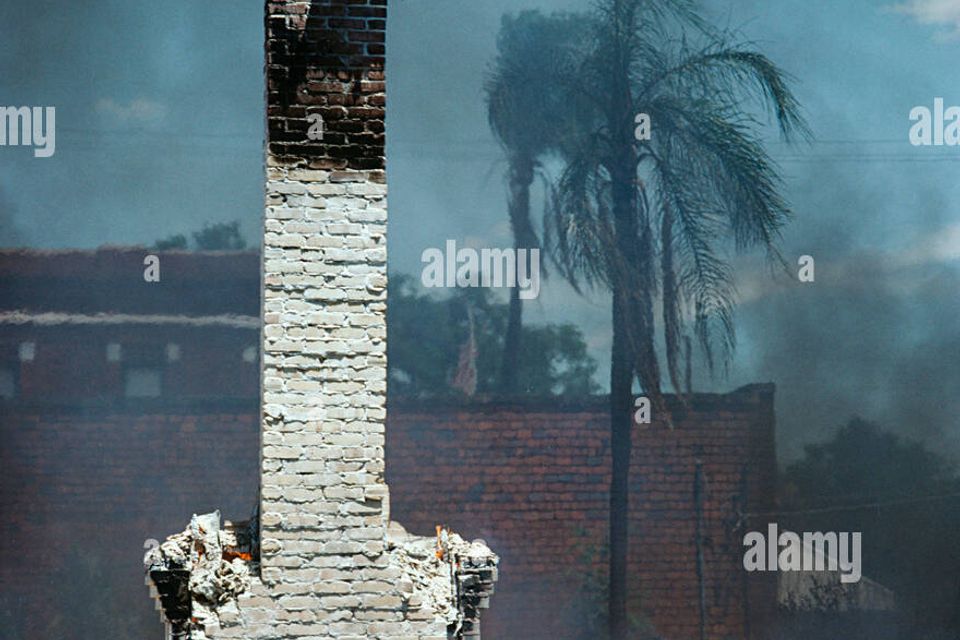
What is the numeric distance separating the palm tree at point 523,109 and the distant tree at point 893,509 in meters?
4.84

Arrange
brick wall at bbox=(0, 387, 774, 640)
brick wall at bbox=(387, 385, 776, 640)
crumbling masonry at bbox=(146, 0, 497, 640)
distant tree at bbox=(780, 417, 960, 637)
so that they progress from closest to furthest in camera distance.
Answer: crumbling masonry at bbox=(146, 0, 497, 640) < brick wall at bbox=(0, 387, 774, 640) < brick wall at bbox=(387, 385, 776, 640) < distant tree at bbox=(780, 417, 960, 637)

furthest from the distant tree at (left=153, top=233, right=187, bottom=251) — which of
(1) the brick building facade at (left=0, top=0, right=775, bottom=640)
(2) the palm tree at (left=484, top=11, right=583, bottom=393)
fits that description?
(2) the palm tree at (left=484, top=11, right=583, bottom=393)

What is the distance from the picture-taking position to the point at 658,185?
51.5 feet

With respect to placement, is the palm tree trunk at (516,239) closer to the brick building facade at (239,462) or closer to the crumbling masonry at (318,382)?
the brick building facade at (239,462)

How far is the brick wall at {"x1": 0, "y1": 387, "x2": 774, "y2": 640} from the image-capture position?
1402 centimetres

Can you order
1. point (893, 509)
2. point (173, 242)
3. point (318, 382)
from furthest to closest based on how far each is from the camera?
point (173, 242)
point (893, 509)
point (318, 382)

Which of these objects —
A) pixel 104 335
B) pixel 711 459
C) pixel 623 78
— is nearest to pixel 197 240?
pixel 104 335

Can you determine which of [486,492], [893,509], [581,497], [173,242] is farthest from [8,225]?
[893,509]

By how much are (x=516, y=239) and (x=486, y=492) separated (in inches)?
160

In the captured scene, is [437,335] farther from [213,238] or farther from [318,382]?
[318,382]

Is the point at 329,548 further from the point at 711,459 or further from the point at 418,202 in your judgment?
the point at 418,202

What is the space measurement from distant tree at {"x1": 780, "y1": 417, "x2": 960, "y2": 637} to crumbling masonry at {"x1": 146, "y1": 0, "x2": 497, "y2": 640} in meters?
11.4

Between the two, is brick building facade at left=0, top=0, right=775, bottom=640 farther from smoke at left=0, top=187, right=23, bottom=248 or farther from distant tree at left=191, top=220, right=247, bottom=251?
distant tree at left=191, top=220, right=247, bottom=251

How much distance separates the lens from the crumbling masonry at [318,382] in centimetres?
513
